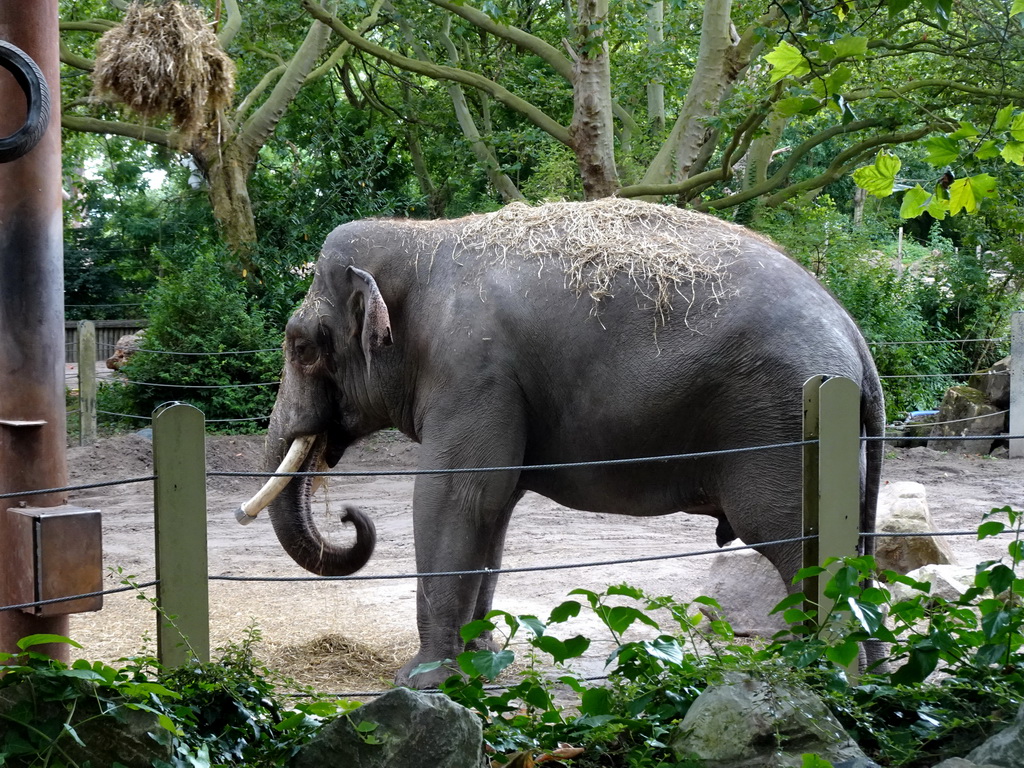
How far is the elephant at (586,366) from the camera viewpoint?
4.53m

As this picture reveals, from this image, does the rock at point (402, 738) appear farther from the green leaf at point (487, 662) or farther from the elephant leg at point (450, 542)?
the elephant leg at point (450, 542)

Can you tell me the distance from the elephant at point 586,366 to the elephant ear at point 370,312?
1 centimetres

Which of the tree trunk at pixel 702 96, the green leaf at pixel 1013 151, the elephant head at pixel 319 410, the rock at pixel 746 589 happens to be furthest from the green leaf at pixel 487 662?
the tree trunk at pixel 702 96

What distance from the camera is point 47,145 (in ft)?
11.6

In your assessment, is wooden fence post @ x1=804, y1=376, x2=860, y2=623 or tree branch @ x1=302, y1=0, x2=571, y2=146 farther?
tree branch @ x1=302, y1=0, x2=571, y2=146

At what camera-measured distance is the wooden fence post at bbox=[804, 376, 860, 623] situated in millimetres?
3713

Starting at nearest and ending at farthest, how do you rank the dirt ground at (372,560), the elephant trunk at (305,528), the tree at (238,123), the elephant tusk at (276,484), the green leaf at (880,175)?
the green leaf at (880,175) < the elephant tusk at (276,484) < the elephant trunk at (305,528) < the dirt ground at (372,560) < the tree at (238,123)

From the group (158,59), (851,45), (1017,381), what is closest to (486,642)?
(851,45)

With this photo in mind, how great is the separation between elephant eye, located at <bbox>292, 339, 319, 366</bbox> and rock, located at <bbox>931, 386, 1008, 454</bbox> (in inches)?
351

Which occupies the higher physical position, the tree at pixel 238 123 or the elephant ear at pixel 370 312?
the tree at pixel 238 123

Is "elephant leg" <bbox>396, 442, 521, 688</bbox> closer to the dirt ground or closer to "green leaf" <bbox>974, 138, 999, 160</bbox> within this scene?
the dirt ground

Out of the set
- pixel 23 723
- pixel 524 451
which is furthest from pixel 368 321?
pixel 23 723

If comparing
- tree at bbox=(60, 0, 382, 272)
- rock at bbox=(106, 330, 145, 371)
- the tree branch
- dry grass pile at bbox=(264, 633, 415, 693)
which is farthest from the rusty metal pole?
rock at bbox=(106, 330, 145, 371)

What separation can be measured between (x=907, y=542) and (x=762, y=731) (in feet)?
13.6
